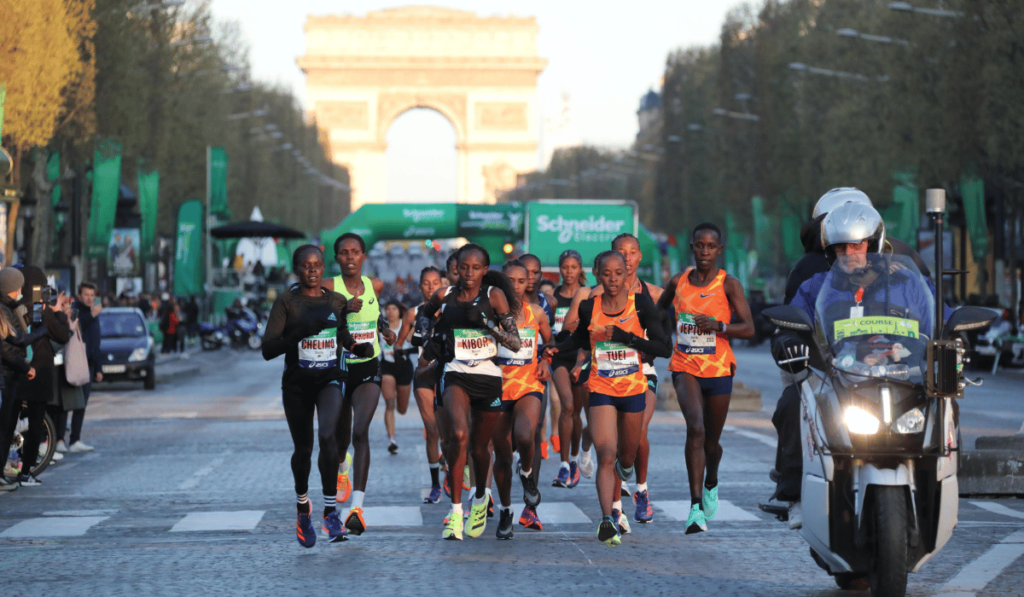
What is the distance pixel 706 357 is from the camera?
988cm

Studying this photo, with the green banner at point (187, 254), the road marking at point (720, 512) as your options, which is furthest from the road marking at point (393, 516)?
the green banner at point (187, 254)

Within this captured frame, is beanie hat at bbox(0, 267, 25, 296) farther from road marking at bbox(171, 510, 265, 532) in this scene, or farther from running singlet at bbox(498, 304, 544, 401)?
running singlet at bbox(498, 304, 544, 401)

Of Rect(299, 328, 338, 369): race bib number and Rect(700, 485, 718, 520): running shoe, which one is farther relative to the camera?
Rect(700, 485, 718, 520): running shoe

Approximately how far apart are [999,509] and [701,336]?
2.42m

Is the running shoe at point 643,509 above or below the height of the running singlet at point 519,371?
below

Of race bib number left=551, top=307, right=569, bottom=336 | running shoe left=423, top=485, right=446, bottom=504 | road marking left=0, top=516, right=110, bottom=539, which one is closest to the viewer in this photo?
road marking left=0, top=516, right=110, bottom=539

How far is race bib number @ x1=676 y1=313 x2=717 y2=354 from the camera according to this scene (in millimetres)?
9867

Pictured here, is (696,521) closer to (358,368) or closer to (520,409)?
(520,409)

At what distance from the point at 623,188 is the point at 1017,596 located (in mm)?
92865

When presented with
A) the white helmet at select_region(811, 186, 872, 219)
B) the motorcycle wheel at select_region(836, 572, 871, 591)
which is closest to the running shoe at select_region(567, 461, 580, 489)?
the white helmet at select_region(811, 186, 872, 219)

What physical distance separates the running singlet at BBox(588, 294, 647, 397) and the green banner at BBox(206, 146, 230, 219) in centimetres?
3485

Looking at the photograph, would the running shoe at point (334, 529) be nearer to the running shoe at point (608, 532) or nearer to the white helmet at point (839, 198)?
the running shoe at point (608, 532)

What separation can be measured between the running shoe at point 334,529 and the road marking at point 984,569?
130 inches

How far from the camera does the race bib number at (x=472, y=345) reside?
31.1 feet
